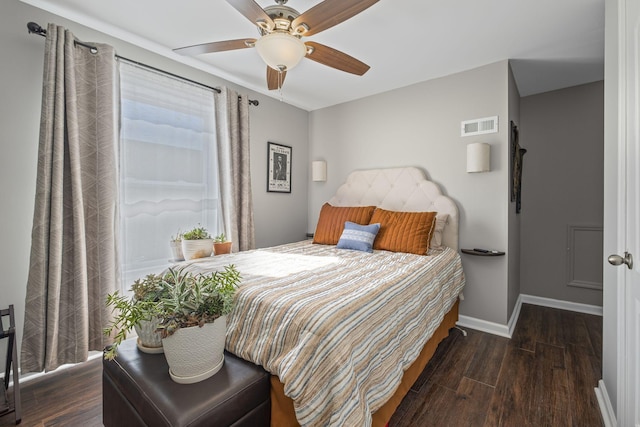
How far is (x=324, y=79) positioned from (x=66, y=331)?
10.2ft

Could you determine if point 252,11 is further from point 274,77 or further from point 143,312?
point 143,312

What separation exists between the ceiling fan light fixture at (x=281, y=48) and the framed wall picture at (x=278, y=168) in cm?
202

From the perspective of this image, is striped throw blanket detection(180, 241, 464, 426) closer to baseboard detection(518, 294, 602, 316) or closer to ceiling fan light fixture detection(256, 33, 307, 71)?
ceiling fan light fixture detection(256, 33, 307, 71)

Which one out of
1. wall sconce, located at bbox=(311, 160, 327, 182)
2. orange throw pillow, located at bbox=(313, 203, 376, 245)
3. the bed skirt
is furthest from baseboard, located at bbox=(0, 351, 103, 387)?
wall sconce, located at bbox=(311, 160, 327, 182)

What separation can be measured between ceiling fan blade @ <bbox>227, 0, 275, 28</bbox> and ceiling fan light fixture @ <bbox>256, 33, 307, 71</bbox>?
0.28 ft

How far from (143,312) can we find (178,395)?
1.19 ft

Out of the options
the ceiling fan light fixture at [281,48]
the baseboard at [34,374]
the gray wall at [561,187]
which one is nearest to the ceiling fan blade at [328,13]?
the ceiling fan light fixture at [281,48]

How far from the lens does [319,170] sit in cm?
396

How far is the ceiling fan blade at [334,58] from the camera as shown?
1845mm

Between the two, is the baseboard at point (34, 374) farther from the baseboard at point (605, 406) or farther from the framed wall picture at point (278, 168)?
the baseboard at point (605, 406)

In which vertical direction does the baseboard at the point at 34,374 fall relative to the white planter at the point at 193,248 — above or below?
below

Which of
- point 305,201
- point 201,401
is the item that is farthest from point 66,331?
point 305,201

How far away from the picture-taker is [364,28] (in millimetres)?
2258

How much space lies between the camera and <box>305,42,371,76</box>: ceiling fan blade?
1845 mm
